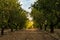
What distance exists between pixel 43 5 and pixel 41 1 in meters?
0.52

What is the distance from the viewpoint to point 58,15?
70.9 feet

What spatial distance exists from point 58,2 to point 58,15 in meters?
2.75

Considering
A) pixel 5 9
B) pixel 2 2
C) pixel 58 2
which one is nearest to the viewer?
pixel 58 2

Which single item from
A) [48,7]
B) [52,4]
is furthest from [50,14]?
[52,4]

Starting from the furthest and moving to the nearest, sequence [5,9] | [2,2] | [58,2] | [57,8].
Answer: [5,9] → [2,2] → [57,8] → [58,2]

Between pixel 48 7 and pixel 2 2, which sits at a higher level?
pixel 2 2

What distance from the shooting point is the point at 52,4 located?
2022 cm

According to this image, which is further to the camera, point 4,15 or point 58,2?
point 4,15

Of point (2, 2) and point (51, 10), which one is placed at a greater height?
point (2, 2)

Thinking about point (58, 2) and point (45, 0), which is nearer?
point (58, 2)

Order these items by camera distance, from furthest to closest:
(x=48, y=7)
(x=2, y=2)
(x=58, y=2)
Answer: (x=2, y=2) < (x=48, y=7) < (x=58, y=2)

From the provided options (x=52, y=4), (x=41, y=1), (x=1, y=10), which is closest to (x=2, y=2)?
(x=1, y=10)

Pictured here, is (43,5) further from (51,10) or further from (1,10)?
(1,10)

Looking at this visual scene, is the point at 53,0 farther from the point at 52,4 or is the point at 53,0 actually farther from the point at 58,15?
the point at 58,15
